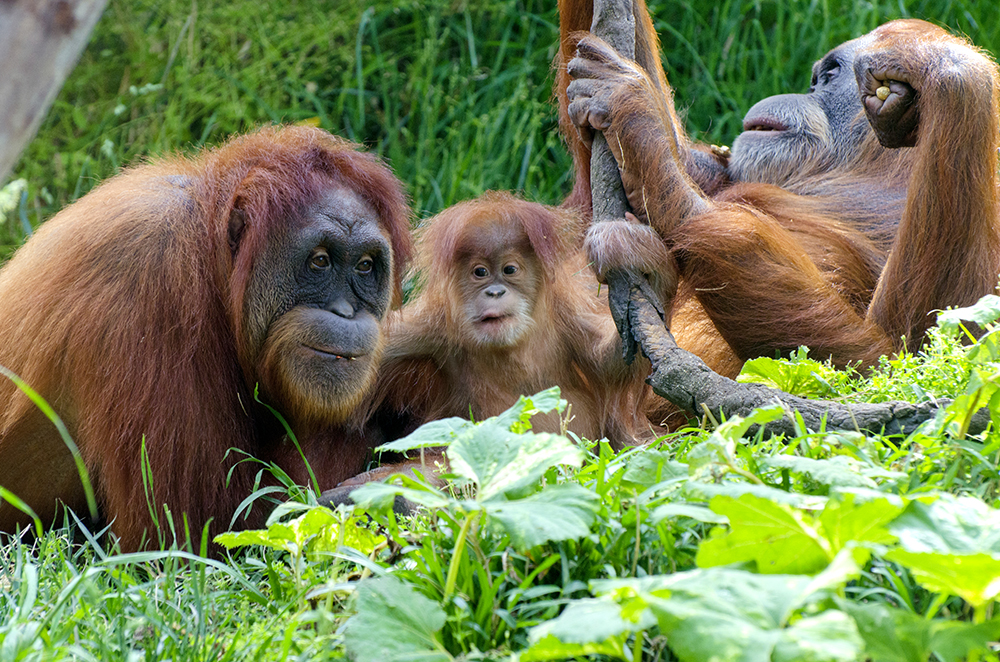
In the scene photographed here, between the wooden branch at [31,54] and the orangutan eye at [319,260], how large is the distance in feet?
3.24

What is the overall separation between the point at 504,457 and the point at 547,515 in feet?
0.50

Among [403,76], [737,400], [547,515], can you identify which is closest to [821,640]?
[547,515]

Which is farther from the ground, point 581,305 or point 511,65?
point 511,65

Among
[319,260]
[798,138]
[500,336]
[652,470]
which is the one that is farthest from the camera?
[798,138]

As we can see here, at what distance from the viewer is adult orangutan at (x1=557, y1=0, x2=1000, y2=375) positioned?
272cm

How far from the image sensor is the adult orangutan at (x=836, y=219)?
107 inches

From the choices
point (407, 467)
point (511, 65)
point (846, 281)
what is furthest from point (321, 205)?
point (511, 65)

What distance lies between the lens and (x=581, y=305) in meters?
3.15

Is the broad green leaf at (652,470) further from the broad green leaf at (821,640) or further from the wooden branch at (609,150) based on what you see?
the wooden branch at (609,150)

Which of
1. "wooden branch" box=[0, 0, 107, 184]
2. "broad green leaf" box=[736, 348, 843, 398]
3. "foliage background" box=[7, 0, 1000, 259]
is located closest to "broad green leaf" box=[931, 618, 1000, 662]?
"broad green leaf" box=[736, 348, 843, 398]

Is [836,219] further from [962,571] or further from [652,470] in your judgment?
[962,571]

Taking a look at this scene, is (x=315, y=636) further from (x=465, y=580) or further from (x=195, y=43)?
(x=195, y=43)

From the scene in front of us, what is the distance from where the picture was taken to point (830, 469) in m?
1.57

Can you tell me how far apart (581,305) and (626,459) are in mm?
1234
